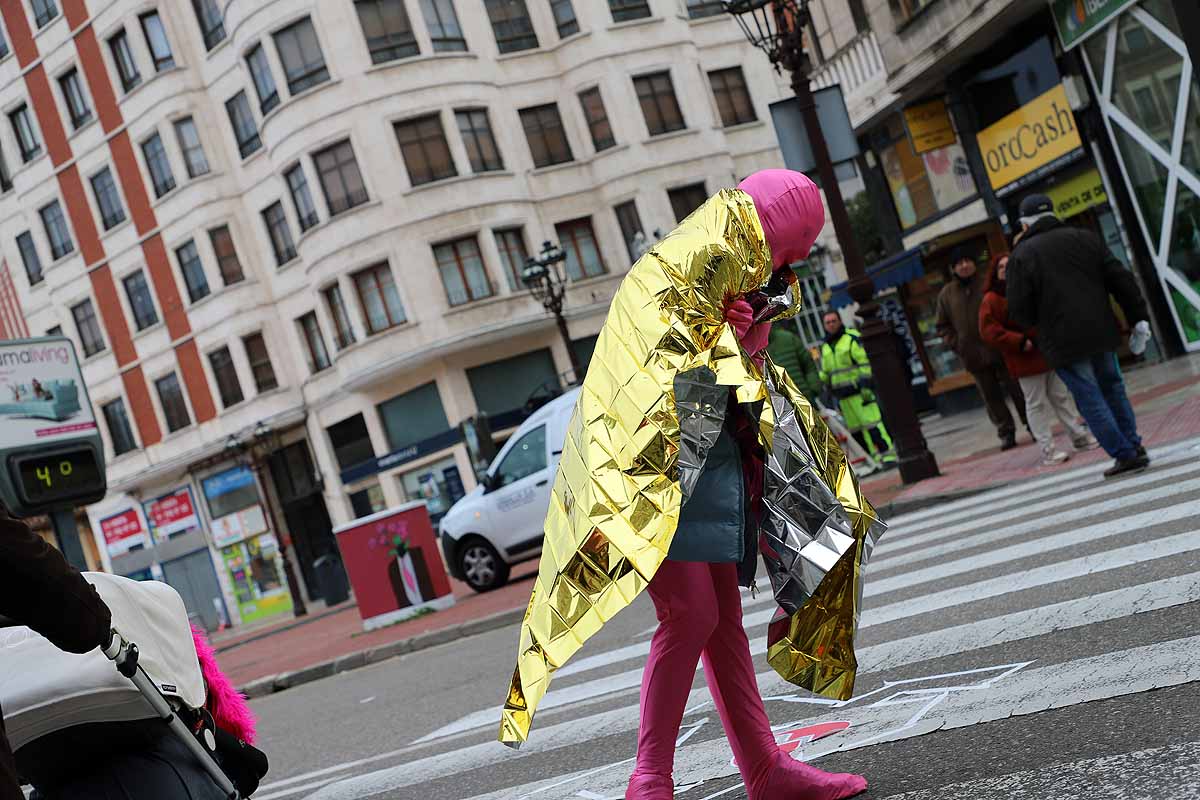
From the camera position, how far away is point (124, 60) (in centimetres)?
3650

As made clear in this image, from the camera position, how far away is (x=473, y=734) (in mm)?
6730

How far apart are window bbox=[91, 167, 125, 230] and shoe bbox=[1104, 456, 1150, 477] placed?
34686 millimetres

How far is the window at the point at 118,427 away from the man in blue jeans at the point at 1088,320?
3524cm

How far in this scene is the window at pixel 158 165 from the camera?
35688 millimetres

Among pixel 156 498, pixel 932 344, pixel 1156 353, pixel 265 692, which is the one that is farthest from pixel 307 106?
pixel 1156 353

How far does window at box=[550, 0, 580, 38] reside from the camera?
32.8m

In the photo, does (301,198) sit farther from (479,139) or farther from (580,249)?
(580,249)

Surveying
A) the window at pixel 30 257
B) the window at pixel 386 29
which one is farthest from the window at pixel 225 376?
the window at pixel 386 29

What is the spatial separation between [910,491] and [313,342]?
975 inches

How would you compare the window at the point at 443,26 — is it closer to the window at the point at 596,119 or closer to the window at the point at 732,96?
the window at the point at 596,119

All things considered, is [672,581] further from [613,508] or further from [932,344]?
[932,344]

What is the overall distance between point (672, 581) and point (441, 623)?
10766 millimetres

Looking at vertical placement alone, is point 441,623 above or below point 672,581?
below

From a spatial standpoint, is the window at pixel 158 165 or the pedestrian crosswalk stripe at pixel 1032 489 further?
the window at pixel 158 165
